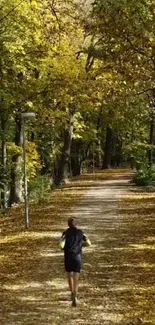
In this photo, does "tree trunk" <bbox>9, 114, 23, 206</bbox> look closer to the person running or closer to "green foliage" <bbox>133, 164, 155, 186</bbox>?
"green foliage" <bbox>133, 164, 155, 186</bbox>

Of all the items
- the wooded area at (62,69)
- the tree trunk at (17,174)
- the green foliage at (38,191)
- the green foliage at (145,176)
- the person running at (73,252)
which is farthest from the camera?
the green foliage at (145,176)

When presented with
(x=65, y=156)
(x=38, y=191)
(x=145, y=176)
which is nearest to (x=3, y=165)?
(x=38, y=191)

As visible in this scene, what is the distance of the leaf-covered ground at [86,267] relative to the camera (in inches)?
416

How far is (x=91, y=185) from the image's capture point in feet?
119

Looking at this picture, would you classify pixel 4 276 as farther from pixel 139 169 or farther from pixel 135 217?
pixel 139 169

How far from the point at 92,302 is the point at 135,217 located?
36.1 ft

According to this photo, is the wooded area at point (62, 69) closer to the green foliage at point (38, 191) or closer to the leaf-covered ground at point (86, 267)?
the green foliage at point (38, 191)

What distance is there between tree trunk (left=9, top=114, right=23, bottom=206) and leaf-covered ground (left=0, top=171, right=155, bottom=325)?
2657 millimetres

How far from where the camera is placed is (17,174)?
2786 cm

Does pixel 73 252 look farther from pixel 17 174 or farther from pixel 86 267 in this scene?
pixel 17 174

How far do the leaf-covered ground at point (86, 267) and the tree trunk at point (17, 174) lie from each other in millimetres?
2657

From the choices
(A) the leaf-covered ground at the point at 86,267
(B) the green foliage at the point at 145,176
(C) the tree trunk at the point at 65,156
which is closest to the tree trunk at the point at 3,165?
(A) the leaf-covered ground at the point at 86,267

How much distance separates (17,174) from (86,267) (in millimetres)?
14261

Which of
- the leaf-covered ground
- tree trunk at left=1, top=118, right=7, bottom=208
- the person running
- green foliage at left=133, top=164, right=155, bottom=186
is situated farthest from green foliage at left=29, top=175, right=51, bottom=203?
the person running
